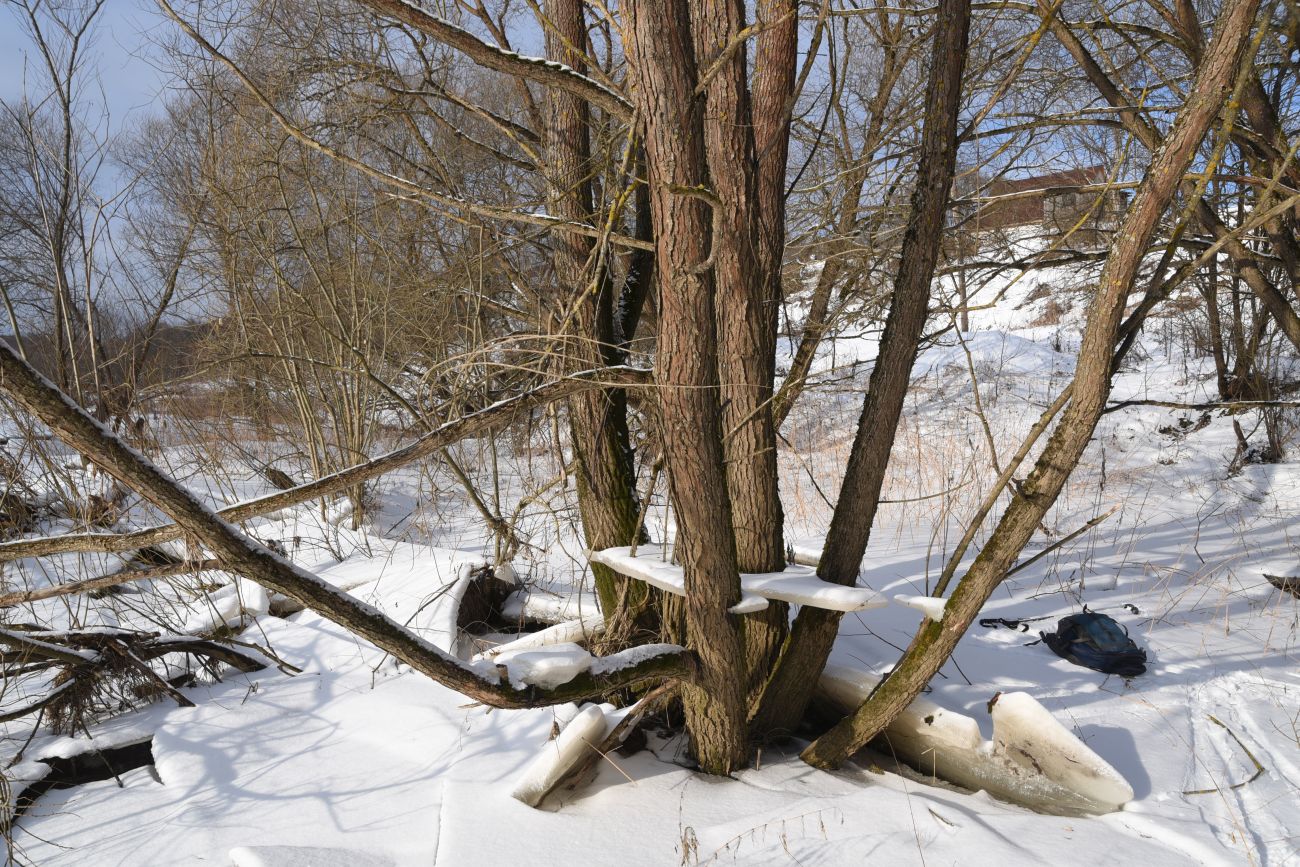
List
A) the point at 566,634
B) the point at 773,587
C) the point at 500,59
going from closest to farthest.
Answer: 1. the point at 500,59
2. the point at 773,587
3. the point at 566,634

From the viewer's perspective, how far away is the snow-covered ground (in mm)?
2344

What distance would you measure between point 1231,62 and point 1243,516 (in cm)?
466

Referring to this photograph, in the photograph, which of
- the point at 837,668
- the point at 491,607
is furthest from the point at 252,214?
the point at 837,668

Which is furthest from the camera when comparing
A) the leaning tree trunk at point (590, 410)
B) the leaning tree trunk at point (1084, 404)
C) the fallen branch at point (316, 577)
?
the leaning tree trunk at point (590, 410)

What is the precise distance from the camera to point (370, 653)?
4.06m

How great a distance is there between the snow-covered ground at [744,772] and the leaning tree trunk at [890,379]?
0.89 ft

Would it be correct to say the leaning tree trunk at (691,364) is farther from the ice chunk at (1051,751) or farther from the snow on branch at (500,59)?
the ice chunk at (1051,751)

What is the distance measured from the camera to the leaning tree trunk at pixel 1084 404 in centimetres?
216

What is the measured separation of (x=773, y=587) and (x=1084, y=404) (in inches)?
46.6

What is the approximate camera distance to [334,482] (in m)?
2.27

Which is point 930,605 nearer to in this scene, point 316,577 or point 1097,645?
point 1097,645

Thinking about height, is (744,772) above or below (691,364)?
below

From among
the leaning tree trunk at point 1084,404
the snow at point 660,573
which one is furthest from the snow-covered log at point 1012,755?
the snow at point 660,573

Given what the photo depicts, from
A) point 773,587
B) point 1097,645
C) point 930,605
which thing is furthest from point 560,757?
point 1097,645
